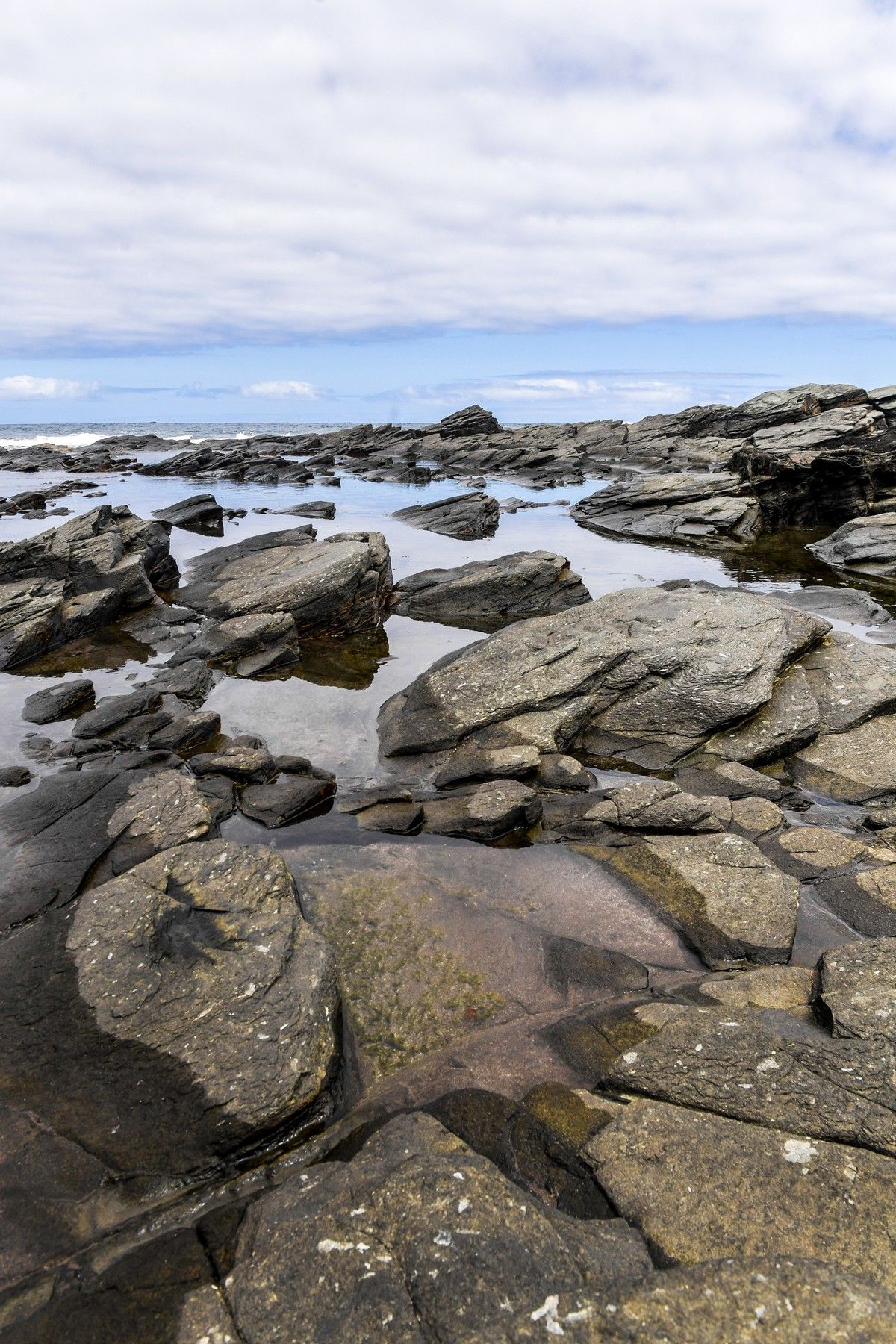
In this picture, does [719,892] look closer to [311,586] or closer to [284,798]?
[284,798]

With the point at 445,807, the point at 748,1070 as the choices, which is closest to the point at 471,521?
the point at 445,807

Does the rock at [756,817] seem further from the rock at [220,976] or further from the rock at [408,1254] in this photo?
the rock at [408,1254]

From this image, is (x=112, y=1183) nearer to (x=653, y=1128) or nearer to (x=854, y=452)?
(x=653, y=1128)

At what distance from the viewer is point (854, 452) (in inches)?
1427

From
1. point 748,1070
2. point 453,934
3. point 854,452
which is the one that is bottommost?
point 453,934

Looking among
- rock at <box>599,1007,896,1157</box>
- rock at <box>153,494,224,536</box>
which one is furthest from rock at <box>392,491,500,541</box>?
rock at <box>599,1007,896,1157</box>

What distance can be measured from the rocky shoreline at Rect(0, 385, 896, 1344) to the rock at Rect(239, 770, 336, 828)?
0.07 m

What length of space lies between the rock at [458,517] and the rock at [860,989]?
93.4ft

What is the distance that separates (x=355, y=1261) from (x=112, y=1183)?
2116mm

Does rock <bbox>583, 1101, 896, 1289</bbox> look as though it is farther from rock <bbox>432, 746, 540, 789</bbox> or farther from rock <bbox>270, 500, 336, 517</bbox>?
rock <bbox>270, 500, 336, 517</bbox>

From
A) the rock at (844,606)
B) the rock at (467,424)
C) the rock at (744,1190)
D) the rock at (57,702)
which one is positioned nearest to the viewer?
the rock at (744,1190)

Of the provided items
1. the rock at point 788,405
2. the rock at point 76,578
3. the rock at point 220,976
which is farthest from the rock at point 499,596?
the rock at point 788,405

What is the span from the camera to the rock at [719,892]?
802 centimetres

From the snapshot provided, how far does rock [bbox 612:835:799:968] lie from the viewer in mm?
8023
